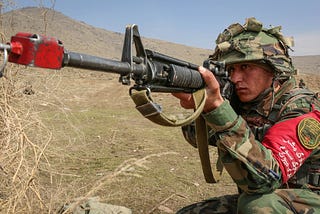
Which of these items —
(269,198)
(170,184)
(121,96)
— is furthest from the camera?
(121,96)

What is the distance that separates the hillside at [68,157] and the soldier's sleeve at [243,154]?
1.41 meters

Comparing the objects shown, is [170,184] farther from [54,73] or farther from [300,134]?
[300,134]

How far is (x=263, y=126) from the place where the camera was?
2783 mm

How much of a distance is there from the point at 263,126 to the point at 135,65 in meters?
1.35

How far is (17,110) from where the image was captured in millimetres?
3463

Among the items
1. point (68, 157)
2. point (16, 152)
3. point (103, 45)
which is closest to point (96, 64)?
point (16, 152)

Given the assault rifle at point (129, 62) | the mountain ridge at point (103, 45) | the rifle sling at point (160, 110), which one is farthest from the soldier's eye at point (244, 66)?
the mountain ridge at point (103, 45)

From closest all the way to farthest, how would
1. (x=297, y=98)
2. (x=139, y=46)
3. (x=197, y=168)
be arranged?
1. (x=139, y=46)
2. (x=297, y=98)
3. (x=197, y=168)

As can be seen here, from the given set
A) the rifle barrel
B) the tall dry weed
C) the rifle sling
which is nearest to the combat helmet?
the rifle sling

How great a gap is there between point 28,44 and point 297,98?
1.91 meters

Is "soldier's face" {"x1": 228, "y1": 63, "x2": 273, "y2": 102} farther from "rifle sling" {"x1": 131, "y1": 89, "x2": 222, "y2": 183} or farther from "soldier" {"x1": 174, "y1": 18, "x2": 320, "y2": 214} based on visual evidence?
"rifle sling" {"x1": 131, "y1": 89, "x2": 222, "y2": 183}

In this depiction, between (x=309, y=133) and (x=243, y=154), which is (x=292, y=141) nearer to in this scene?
(x=309, y=133)

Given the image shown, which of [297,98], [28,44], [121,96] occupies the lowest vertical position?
[121,96]

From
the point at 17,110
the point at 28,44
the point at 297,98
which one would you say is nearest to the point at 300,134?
the point at 297,98
